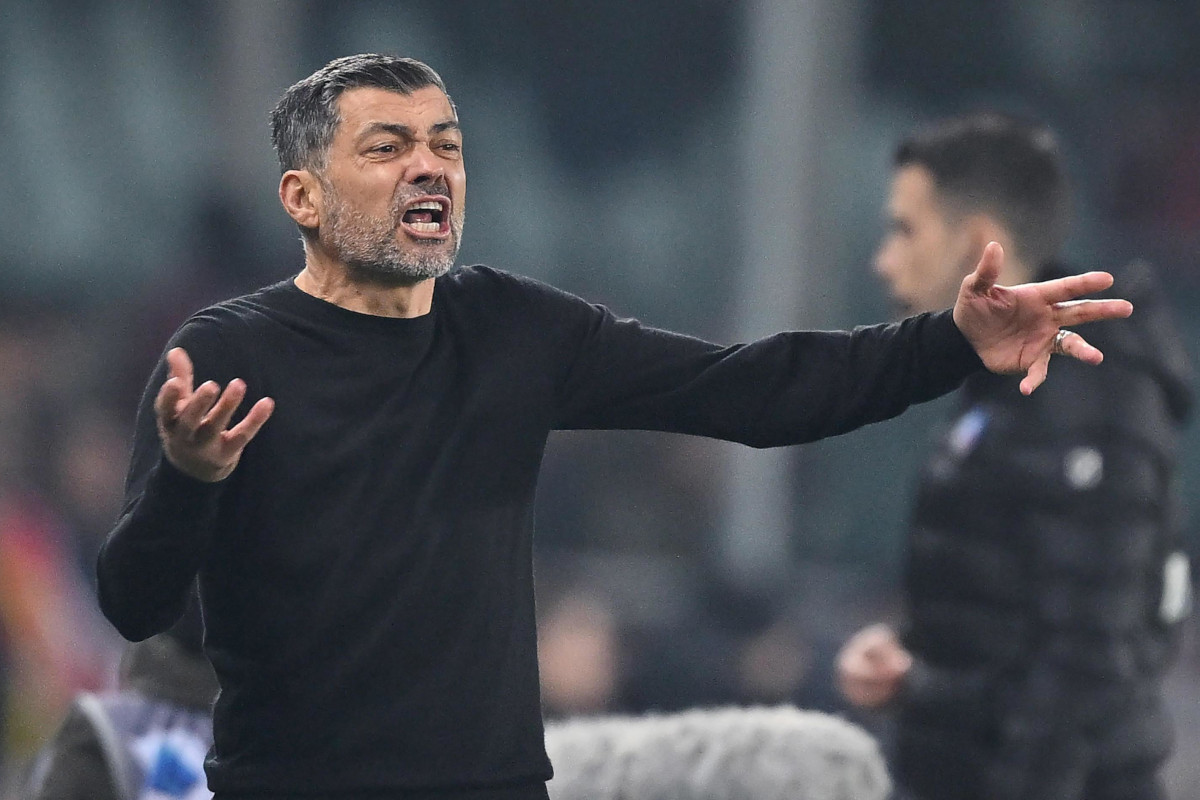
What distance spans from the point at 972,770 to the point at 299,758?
4.89ft

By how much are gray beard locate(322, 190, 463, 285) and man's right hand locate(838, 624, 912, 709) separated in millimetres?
1450

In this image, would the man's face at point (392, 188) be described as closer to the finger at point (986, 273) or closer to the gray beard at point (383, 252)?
the gray beard at point (383, 252)

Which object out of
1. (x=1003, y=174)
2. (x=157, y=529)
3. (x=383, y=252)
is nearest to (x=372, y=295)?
(x=383, y=252)

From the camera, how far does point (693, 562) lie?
23.0ft

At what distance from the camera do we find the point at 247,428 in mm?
2062

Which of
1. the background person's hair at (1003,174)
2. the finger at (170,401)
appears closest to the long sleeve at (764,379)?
the finger at (170,401)

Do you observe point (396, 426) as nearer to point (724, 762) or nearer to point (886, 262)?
point (724, 762)

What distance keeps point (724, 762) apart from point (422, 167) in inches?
33.5

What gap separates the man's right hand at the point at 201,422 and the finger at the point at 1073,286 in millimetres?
933

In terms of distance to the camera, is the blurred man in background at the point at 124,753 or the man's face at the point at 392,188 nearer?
the man's face at the point at 392,188

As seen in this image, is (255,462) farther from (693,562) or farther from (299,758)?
(693,562)

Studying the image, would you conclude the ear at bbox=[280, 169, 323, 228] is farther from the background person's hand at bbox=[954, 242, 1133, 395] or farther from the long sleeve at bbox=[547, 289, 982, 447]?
the background person's hand at bbox=[954, 242, 1133, 395]

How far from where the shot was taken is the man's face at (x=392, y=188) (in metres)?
2.34

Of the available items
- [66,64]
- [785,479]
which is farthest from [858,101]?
[66,64]
